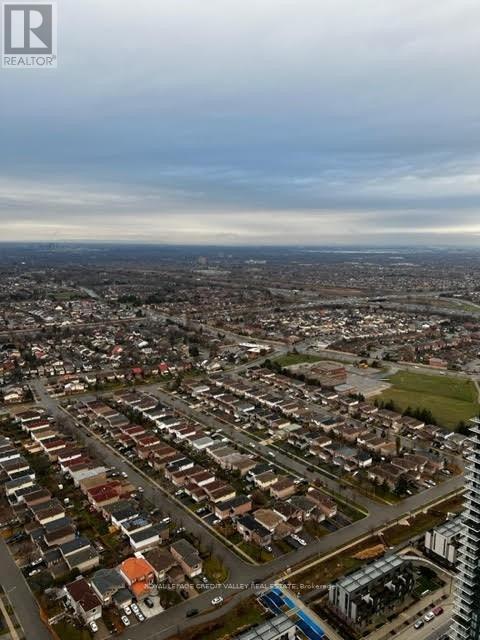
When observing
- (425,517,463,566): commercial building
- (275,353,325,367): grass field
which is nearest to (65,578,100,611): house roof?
(425,517,463,566): commercial building

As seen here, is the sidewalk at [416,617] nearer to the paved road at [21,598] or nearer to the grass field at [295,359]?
the paved road at [21,598]

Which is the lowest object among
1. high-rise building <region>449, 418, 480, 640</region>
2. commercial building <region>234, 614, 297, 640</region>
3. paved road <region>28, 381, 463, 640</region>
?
paved road <region>28, 381, 463, 640</region>

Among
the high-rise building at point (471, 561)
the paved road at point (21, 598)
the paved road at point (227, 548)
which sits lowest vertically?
the paved road at point (21, 598)

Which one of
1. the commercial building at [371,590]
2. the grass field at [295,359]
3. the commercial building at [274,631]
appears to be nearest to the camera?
the commercial building at [274,631]

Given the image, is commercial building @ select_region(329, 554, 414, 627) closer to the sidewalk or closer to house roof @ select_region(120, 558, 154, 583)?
the sidewalk

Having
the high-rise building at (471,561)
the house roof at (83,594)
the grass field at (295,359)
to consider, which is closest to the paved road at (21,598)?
the house roof at (83,594)

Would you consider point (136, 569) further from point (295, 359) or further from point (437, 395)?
point (295, 359)

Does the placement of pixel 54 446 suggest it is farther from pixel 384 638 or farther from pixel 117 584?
pixel 384 638
